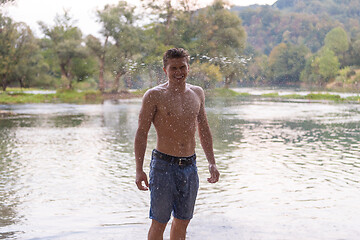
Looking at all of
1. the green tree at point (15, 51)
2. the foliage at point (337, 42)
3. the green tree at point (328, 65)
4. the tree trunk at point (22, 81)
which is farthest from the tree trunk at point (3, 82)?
the foliage at point (337, 42)


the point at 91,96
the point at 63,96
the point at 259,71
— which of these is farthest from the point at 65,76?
the point at 259,71

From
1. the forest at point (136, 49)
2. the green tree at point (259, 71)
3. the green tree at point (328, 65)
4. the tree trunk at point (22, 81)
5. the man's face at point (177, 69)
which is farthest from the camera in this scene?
the green tree at point (259, 71)

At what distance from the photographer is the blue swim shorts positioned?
10.7 ft

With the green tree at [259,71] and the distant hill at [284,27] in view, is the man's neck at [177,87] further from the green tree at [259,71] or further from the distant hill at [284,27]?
the distant hill at [284,27]

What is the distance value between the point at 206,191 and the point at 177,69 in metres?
3.83

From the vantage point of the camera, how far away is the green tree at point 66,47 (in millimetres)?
59544

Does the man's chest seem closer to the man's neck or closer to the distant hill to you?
the man's neck

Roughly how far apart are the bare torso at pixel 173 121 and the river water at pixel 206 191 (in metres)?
1.64

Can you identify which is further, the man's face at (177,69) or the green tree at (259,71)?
the green tree at (259,71)

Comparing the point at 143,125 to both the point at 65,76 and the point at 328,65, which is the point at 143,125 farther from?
the point at 328,65

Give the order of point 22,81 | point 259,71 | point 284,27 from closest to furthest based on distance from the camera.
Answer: point 22,81 < point 259,71 < point 284,27

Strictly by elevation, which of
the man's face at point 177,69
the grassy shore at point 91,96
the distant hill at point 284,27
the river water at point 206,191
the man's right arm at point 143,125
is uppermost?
the distant hill at point 284,27

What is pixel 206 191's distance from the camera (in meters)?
6.79

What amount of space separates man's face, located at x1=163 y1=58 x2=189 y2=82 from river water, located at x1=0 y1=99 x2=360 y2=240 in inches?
79.3
